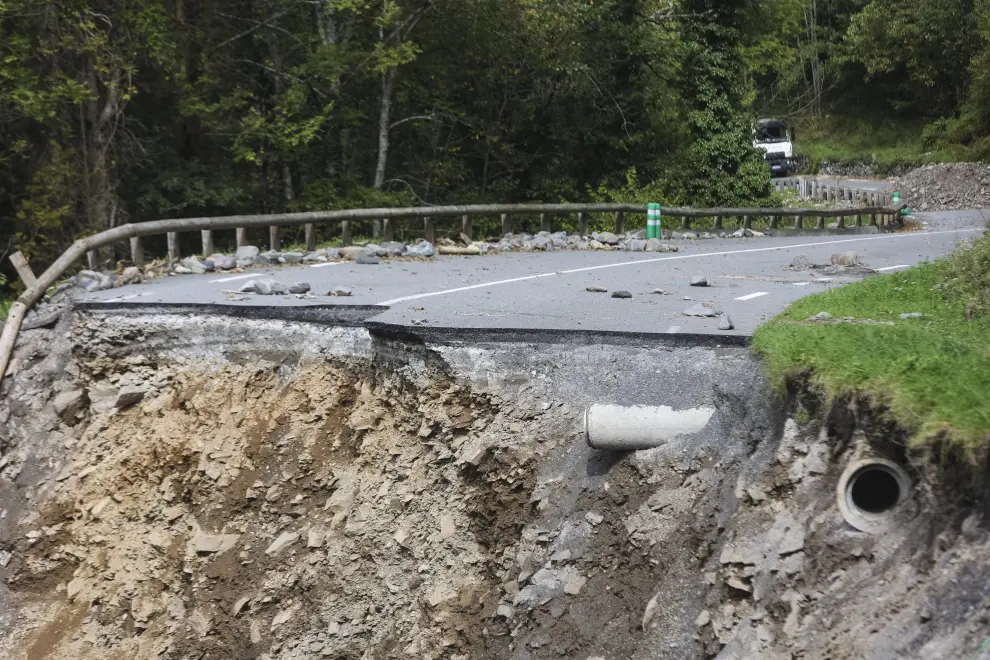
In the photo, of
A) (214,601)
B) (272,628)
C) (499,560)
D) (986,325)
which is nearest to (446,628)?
(499,560)

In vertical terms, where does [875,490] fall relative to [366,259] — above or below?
below

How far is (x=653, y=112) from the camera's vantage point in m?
30.0

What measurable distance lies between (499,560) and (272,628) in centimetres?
201

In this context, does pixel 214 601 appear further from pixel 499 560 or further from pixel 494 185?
pixel 494 185

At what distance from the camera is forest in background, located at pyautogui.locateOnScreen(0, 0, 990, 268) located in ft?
71.9

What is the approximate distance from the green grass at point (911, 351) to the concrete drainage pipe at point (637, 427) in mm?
677

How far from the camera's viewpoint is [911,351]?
20.3ft

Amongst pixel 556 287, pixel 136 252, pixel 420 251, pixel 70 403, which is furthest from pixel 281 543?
pixel 420 251

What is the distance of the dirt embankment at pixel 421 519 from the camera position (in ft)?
17.2

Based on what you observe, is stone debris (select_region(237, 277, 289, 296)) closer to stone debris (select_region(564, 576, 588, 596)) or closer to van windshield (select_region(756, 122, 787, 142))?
stone debris (select_region(564, 576, 588, 596))

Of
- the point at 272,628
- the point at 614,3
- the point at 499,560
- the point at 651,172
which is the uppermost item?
the point at 614,3

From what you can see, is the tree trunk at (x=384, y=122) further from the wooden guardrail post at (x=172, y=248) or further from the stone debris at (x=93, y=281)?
the stone debris at (x=93, y=281)

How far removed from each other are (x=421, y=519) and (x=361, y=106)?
71.8ft

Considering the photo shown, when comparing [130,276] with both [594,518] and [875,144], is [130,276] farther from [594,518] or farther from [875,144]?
[875,144]
